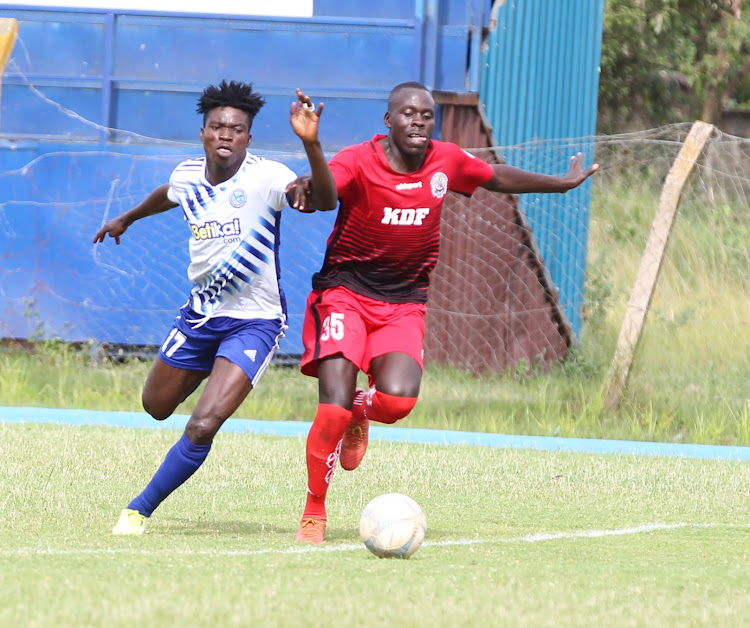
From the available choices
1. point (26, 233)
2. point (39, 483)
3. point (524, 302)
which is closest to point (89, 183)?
point (26, 233)

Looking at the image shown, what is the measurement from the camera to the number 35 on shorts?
6.56m

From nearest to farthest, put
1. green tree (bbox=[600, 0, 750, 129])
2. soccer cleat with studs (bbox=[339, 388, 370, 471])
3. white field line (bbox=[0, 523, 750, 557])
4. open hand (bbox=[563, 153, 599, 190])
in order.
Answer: white field line (bbox=[0, 523, 750, 557]) < soccer cleat with studs (bbox=[339, 388, 370, 471]) < open hand (bbox=[563, 153, 599, 190]) < green tree (bbox=[600, 0, 750, 129])

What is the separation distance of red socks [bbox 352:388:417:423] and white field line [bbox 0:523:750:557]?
27.3 inches

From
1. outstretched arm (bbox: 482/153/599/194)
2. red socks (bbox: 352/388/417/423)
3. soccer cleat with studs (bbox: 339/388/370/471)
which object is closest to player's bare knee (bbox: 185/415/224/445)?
red socks (bbox: 352/388/417/423)

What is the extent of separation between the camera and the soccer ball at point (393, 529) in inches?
221

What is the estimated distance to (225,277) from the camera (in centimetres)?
666

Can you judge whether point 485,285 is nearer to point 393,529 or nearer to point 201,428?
point 201,428

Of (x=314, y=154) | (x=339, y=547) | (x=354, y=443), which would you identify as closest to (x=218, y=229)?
(x=314, y=154)

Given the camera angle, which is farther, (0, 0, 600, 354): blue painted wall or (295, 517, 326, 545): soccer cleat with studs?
(0, 0, 600, 354): blue painted wall

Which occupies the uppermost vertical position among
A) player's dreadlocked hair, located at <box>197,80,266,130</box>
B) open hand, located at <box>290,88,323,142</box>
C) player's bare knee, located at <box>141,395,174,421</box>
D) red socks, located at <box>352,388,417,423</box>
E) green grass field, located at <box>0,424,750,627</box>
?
player's dreadlocked hair, located at <box>197,80,266,130</box>

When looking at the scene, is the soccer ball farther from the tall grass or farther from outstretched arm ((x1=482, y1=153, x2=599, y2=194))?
the tall grass

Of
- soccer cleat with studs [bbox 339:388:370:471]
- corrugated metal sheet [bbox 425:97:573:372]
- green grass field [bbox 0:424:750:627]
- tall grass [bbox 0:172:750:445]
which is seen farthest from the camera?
corrugated metal sheet [bbox 425:97:573:372]

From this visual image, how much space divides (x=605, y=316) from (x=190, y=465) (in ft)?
23.3

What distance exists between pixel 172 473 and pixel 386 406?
1.12 m
